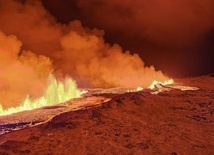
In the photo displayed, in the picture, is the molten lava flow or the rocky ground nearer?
the rocky ground

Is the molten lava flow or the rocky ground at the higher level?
the molten lava flow

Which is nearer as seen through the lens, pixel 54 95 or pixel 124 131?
pixel 124 131

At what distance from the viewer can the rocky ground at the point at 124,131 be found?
72.7ft

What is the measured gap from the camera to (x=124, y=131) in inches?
1011

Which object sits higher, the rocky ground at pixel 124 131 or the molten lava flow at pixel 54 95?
the molten lava flow at pixel 54 95

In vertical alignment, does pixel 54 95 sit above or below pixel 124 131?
above

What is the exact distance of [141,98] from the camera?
35750mm

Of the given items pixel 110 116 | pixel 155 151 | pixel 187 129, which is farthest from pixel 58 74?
pixel 155 151

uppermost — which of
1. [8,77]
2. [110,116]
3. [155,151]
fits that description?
[8,77]

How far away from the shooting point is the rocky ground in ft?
72.7

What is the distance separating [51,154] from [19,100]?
26.9 meters

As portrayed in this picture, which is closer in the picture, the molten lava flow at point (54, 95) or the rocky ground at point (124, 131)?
the rocky ground at point (124, 131)

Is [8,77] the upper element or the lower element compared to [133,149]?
upper

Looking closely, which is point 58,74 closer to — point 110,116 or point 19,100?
point 19,100
